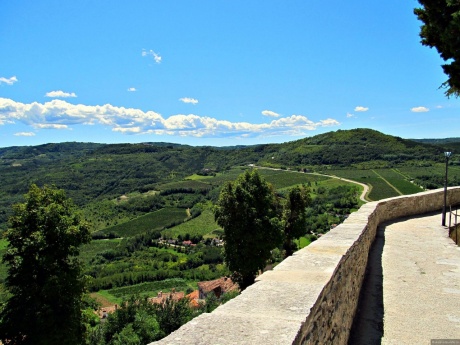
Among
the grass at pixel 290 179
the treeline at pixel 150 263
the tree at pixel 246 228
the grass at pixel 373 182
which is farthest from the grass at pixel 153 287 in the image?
the tree at pixel 246 228

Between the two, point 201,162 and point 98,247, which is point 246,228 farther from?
point 201,162

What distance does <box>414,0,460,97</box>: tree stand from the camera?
5.14 metres

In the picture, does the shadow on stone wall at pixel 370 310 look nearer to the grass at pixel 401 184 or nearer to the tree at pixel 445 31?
the tree at pixel 445 31

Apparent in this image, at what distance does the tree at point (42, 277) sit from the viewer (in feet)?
33.9

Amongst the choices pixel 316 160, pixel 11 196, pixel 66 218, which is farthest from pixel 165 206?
pixel 66 218

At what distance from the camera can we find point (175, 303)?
19.1 metres

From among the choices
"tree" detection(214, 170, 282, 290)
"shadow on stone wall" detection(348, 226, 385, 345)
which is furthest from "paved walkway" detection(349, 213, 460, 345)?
"tree" detection(214, 170, 282, 290)

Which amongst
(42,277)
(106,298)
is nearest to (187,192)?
(106,298)

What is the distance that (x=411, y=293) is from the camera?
203 inches

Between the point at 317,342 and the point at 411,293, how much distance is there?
131 inches

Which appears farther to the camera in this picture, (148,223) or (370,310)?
(148,223)

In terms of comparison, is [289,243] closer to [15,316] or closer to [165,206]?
[15,316]

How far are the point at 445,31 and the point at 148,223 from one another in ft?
316

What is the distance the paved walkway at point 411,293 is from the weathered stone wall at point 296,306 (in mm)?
307
